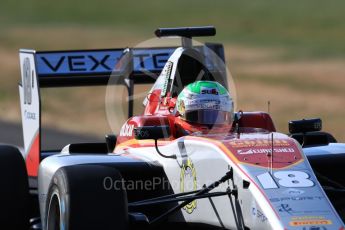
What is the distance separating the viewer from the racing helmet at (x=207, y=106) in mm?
8992

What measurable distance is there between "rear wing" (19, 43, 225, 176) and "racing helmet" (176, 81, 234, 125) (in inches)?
94.9

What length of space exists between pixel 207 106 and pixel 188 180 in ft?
3.68

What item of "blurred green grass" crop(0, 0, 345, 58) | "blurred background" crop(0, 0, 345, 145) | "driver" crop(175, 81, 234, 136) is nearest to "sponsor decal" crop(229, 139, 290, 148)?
"driver" crop(175, 81, 234, 136)

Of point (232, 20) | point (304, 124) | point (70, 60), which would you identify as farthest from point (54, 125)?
point (232, 20)

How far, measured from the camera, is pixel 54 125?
2069cm

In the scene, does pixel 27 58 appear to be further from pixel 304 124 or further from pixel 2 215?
pixel 304 124

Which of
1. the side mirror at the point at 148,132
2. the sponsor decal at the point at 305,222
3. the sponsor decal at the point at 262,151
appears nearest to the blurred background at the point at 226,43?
the side mirror at the point at 148,132

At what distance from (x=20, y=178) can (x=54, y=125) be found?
12034 millimetres

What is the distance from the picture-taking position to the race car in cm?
727

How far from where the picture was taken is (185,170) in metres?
8.13

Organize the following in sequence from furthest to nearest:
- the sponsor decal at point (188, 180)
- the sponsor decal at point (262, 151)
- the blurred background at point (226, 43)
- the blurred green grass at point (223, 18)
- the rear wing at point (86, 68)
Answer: the blurred green grass at point (223, 18) → the blurred background at point (226, 43) → the rear wing at point (86, 68) → the sponsor decal at point (188, 180) → the sponsor decal at point (262, 151)

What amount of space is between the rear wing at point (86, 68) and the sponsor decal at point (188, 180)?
343 cm

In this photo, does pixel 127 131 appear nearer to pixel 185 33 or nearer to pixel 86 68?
pixel 185 33

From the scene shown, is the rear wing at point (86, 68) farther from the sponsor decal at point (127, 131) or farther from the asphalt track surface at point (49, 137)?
the asphalt track surface at point (49, 137)
